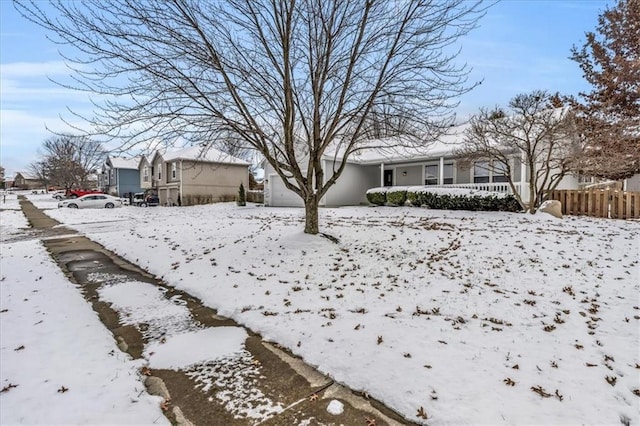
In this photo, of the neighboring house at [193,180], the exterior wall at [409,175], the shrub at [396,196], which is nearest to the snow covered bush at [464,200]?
the shrub at [396,196]

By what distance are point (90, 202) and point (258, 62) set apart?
90.9ft

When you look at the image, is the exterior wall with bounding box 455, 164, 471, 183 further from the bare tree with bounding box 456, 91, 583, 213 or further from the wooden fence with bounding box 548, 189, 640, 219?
the wooden fence with bounding box 548, 189, 640, 219

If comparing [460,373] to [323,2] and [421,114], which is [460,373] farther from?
[323,2]

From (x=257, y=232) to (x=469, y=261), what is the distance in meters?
6.15

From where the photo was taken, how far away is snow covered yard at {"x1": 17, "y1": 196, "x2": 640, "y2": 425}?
8.63 feet

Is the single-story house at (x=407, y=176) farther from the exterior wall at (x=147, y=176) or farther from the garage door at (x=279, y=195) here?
the exterior wall at (x=147, y=176)

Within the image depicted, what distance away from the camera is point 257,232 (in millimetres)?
10156

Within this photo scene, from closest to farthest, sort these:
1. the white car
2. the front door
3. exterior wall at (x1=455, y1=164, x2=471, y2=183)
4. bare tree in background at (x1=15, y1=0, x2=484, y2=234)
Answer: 1. bare tree in background at (x1=15, y1=0, x2=484, y2=234)
2. exterior wall at (x1=455, y1=164, x2=471, y2=183)
3. the front door
4. the white car

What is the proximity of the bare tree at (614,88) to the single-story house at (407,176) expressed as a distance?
2331mm

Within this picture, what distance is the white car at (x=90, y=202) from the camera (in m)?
27.9

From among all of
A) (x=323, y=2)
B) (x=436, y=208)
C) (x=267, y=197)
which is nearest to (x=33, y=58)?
(x=323, y=2)

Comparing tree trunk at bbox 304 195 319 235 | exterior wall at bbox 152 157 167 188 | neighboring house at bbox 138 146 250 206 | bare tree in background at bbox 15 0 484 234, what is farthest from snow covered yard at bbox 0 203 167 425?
exterior wall at bbox 152 157 167 188

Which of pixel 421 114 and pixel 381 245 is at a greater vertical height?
pixel 421 114

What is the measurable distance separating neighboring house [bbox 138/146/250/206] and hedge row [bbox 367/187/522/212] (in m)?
14.2
